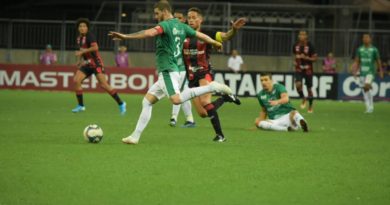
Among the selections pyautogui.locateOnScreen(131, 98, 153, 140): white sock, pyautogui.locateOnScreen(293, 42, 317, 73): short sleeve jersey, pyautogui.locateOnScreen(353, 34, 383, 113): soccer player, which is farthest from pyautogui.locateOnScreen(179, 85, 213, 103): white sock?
pyautogui.locateOnScreen(353, 34, 383, 113): soccer player

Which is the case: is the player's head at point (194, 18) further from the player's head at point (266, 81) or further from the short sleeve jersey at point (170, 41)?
the player's head at point (266, 81)

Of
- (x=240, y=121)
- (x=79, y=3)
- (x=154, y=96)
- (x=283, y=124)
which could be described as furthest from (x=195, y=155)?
(x=79, y=3)

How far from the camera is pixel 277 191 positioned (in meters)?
8.65

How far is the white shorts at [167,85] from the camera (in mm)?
12822

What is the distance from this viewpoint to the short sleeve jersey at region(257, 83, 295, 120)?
54.6ft

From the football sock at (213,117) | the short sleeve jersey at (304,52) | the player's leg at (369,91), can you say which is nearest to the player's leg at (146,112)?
the football sock at (213,117)

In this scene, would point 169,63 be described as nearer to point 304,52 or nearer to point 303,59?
point 304,52

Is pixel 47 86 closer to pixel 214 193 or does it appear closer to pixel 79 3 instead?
pixel 79 3

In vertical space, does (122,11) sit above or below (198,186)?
above

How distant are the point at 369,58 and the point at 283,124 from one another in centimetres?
919

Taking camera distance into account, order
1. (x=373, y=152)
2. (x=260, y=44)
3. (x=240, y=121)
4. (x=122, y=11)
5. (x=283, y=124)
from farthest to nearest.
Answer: (x=122, y=11) → (x=260, y=44) → (x=240, y=121) → (x=283, y=124) → (x=373, y=152)

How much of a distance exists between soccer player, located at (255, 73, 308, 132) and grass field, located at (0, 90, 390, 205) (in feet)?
1.30

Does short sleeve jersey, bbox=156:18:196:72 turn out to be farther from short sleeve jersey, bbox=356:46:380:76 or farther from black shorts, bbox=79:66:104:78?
short sleeve jersey, bbox=356:46:380:76

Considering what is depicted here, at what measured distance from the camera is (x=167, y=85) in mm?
12844
